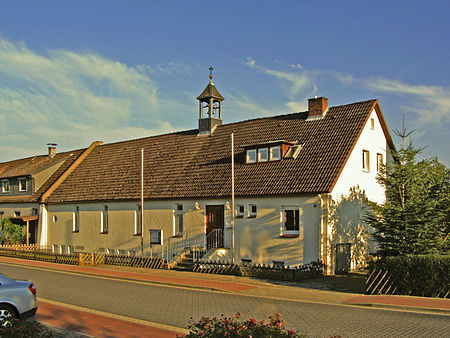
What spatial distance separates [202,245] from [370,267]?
10.9 metres

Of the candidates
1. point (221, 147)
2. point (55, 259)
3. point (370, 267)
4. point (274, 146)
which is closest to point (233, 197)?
point (274, 146)

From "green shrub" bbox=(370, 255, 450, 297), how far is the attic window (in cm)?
893

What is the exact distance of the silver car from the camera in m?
10.4

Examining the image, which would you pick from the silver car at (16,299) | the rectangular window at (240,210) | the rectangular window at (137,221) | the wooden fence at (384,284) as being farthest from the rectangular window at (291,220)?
the silver car at (16,299)

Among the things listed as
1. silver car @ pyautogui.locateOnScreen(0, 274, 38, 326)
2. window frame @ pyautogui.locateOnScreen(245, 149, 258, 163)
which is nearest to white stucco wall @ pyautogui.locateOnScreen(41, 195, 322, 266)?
window frame @ pyautogui.locateOnScreen(245, 149, 258, 163)

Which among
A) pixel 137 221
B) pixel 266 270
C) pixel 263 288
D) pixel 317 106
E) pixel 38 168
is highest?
pixel 317 106

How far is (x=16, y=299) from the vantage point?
34.6 ft

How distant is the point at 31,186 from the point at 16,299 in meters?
30.4

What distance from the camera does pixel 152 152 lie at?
32688 millimetres

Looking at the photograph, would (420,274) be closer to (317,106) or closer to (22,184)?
(317,106)

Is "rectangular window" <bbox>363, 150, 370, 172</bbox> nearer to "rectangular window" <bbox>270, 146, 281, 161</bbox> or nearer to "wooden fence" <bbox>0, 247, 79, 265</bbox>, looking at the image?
"rectangular window" <bbox>270, 146, 281, 161</bbox>

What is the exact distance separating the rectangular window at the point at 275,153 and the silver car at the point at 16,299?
15650 millimetres

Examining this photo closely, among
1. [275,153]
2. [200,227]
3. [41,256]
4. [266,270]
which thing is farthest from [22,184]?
[266,270]

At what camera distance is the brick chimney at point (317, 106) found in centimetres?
2567
